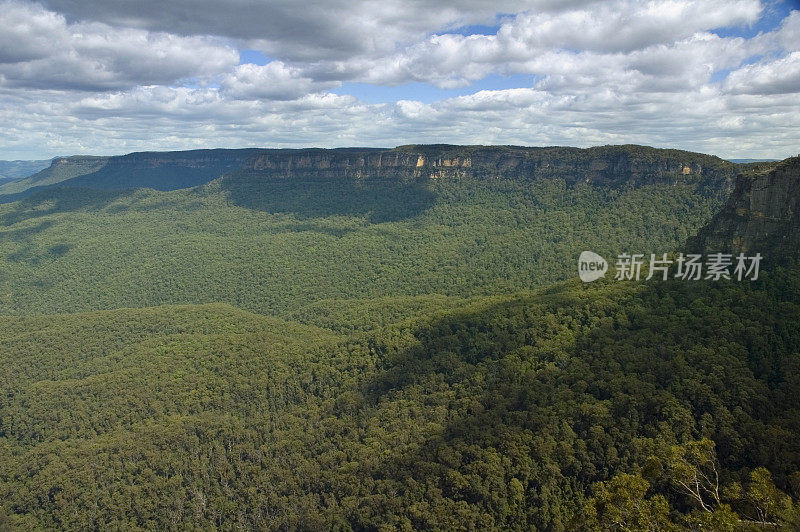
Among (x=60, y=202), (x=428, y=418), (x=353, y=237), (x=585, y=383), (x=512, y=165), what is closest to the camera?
(x=585, y=383)

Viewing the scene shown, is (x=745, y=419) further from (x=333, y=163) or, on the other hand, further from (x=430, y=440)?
(x=333, y=163)

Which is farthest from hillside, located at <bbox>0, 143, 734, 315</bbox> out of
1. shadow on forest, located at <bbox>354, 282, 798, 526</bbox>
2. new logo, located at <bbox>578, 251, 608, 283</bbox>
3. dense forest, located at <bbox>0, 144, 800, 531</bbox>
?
shadow on forest, located at <bbox>354, 282, 798, 526</bbox>

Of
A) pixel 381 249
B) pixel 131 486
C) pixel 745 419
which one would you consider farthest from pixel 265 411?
pixel 381 249

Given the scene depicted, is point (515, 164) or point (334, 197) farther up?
point (515, 164)

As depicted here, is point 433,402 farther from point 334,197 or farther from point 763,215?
point 334,197

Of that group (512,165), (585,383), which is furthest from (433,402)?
(512,165)

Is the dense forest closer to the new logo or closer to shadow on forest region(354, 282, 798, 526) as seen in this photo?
shadow on forest region(354, 282, 798, 526)

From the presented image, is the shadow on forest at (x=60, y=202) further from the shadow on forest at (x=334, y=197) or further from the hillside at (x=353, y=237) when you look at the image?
the shadow on forest at (x=334, y=197)

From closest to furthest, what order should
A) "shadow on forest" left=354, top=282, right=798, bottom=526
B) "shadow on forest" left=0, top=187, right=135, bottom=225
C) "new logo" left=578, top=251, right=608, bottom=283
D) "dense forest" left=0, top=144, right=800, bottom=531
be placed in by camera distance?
"dense forest" left=0, top=144, right=800, bottom=531 → "shadow on forest" left=354, top=282, right=798, bottom=526 → "new logo" left=578, top=251, right=608, bottom=283 → "shadow on forest" left=0, top=187, right=135, bottom=225
